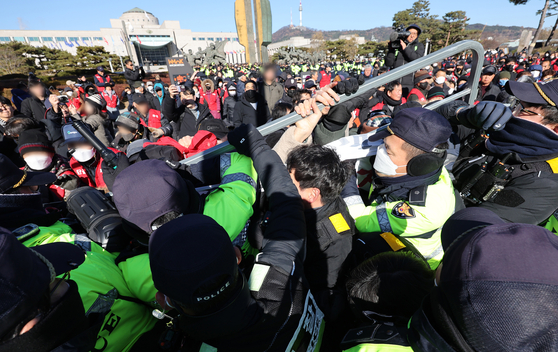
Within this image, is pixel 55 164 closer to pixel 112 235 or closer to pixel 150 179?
pixel 112 235

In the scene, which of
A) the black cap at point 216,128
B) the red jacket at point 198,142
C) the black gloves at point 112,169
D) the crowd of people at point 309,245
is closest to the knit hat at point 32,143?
the crowd of people at point 309,245

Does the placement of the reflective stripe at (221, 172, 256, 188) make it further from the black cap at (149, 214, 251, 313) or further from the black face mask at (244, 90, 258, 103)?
the black face mask at (244, 90, 258, 103)

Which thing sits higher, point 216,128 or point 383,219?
point 216,128

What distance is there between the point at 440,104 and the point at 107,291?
2888 millimetres

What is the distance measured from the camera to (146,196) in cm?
124

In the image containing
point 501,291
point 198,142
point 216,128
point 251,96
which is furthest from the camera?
point 251,96

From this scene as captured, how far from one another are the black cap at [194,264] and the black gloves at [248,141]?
35.1 inches

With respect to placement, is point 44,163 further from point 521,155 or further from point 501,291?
point 521,155

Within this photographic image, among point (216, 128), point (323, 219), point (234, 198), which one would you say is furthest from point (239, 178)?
point (216, 128)

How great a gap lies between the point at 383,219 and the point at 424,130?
70 cm

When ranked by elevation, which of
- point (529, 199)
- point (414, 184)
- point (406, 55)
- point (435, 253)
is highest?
point (406, 55)

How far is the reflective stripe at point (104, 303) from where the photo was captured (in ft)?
3.36

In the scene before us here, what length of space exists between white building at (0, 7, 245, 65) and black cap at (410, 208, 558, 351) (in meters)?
44.1

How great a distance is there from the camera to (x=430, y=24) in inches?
1662
